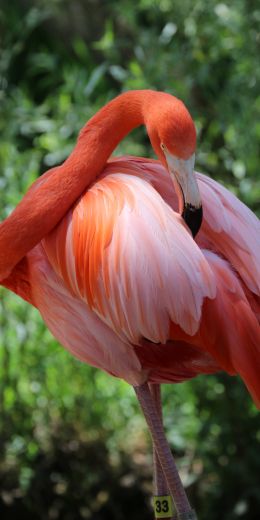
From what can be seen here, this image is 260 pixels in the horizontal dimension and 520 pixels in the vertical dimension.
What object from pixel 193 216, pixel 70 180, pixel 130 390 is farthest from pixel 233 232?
pixel 130 390

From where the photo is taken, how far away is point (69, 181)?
7.57ft

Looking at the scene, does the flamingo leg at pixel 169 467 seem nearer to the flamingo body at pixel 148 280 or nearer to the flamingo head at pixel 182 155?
the flamingo body at pixel 148 280

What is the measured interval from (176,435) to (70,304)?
1413 mm

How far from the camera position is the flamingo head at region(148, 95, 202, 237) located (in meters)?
2.09

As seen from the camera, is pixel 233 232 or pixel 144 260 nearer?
pixel 144 260

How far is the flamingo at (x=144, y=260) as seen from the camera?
210cm

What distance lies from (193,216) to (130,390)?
1.71 metres

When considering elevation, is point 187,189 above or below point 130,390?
above

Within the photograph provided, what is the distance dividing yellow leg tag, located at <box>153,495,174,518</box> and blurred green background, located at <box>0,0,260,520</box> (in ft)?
2.85

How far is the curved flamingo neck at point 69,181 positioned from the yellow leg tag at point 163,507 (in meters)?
0.73

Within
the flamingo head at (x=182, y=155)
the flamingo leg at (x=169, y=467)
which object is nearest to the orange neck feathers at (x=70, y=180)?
the flamingo head at (x=182, y=155)

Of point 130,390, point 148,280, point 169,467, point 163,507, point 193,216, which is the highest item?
point 193,216

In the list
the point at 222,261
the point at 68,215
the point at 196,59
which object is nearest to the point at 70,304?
the point at 68,215

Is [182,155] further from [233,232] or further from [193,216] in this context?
[233,232]
